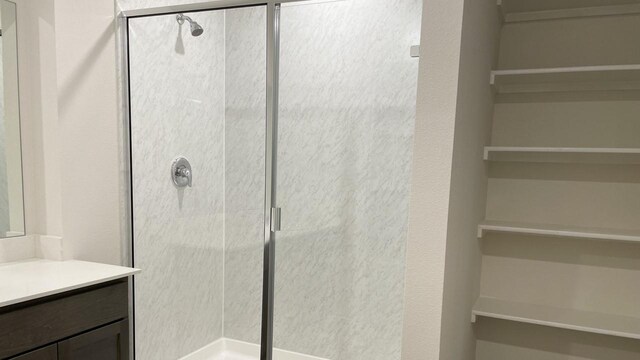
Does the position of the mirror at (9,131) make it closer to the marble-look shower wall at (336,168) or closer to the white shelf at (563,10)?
the marble-look shower wall at (336,168)

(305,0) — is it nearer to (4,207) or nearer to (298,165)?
(298,165)

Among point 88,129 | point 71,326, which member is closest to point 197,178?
point 88,129

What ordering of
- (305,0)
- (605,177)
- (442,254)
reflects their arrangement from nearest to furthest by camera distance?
1. (442,254)
2. (305,0)
3. (605,177)

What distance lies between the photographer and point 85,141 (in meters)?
2.18

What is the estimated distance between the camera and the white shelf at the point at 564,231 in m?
2.07

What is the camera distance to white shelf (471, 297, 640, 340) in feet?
6.97

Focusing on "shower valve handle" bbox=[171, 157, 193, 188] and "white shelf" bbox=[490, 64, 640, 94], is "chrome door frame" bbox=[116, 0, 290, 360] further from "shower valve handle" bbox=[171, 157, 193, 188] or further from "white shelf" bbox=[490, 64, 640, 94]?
"white shelf" bbox=[490, 64, 640, 94]

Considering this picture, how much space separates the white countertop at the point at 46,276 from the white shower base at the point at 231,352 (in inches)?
Answer: 35.8

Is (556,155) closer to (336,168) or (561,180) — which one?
(561,180)

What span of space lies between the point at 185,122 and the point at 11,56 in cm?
89

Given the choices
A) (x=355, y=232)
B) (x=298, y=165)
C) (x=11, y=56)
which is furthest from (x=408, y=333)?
(x=11, y=56)

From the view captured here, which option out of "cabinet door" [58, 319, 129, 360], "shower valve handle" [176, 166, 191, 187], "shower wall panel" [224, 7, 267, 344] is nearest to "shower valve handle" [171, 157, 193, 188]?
"shower valve handle" [176, 166, 191, 187]

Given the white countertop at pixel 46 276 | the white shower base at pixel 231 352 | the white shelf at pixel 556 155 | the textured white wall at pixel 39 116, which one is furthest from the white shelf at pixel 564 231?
the textured white wall at pixel 39 116

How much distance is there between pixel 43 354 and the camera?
1.63 metres
